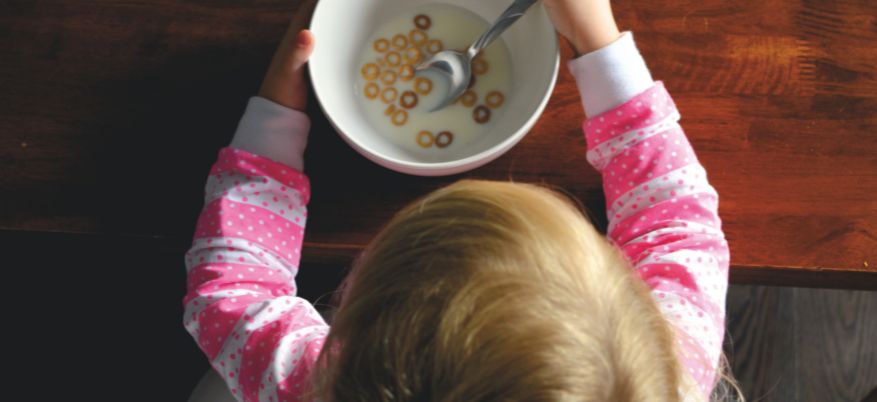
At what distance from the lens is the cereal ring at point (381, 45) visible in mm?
708

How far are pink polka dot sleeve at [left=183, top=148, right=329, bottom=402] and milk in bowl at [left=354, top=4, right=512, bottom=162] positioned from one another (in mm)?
104

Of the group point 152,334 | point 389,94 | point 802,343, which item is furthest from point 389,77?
point 802,343

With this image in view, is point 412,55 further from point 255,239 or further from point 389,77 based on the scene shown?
point 255,239

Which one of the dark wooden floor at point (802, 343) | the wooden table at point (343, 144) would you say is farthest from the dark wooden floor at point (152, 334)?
the wooden table at point (343, 144)

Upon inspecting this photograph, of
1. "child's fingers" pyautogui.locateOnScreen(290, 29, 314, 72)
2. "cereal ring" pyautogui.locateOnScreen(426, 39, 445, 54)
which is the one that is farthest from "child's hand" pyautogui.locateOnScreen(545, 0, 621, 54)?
"child's fingers" pyautogui.locateOnScreen(290, 29, 314, 72)

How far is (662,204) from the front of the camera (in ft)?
2.15

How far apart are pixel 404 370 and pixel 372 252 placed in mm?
107

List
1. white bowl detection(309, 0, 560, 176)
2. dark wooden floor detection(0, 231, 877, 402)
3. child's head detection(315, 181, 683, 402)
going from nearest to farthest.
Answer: child's head detection(315, 181, 683, 402) → white bowl detection(309, 0, 560, 176) → dark wooden floor detection(0, 231, 877, 402)

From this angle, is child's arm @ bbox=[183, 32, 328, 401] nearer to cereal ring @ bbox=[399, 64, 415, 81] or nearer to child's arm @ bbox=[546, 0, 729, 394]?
cereal ring @ bbox=[399, 64, 415, 81]

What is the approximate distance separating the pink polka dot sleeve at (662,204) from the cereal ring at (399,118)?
6.5 inches

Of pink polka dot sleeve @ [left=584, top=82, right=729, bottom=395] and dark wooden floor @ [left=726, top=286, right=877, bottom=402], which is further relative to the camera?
dark wooden floor @ [left=726, top=286, right=877, bottom=402]

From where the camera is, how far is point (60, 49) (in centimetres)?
73

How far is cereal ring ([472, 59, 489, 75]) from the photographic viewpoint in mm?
698

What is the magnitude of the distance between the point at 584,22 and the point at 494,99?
4.1 inches
